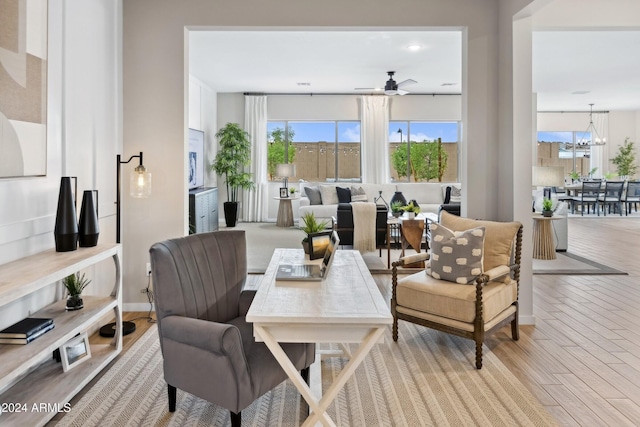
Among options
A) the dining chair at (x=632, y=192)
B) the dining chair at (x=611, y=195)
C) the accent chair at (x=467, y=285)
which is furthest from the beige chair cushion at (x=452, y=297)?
the dining chair at (x=632, y=192)

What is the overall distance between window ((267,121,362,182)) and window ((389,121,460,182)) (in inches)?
34.6

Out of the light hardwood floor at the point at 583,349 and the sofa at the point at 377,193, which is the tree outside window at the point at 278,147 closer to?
the sofa at the point at 377,193

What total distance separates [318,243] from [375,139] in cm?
756

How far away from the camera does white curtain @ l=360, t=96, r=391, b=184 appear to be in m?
9.66

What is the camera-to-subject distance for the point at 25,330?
6.93 ft

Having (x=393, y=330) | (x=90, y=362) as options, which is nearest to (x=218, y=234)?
(x=90, y=362)

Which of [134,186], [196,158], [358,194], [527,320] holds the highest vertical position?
[196,158]

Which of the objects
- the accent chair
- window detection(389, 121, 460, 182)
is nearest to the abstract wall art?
the accent chair

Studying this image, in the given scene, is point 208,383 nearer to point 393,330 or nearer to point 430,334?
point 393,330

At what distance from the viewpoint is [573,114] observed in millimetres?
12086

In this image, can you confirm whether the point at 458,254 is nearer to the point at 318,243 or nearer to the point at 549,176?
the point at 318,243

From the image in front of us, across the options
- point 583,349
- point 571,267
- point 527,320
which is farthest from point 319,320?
point 571,267

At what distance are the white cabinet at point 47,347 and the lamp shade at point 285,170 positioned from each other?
6642mm

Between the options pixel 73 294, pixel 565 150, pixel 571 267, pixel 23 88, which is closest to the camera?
pixel 23 88
